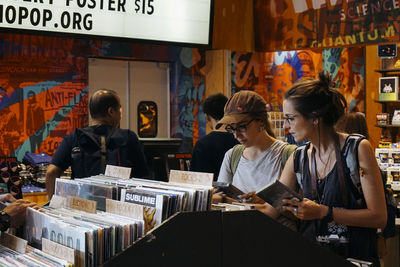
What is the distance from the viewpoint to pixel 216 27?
7168 millimetres

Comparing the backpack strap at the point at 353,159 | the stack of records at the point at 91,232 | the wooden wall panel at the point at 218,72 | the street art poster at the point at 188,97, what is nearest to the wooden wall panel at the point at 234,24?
the wooden wall panel at the point at 218,72

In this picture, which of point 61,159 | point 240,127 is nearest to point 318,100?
point 240,127

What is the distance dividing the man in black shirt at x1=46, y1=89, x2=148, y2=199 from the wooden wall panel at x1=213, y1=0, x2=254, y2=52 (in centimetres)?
371

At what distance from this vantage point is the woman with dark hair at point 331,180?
84.3 inches

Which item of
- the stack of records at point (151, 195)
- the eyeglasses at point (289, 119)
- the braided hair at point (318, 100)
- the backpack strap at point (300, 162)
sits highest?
the braided hair at point (318, 100)

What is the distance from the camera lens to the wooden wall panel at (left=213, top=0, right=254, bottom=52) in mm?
7211

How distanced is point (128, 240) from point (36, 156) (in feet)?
12.6

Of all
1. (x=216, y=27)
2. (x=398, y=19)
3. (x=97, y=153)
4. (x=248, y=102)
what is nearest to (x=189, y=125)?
(x=216, y=27)

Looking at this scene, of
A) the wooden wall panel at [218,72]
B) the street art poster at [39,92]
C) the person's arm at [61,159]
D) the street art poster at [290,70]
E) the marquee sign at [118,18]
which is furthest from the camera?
the street art poster at [290,70]

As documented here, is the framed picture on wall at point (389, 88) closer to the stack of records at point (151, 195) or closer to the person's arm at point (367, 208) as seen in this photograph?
the person's arm at point (367, 208)

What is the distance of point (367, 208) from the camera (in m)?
2.16

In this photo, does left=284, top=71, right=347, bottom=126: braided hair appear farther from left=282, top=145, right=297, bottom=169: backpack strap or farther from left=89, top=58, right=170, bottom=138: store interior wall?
left=89, top=58, right=170, bottom=138: store interior wall

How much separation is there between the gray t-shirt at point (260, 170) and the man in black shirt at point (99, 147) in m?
1.03

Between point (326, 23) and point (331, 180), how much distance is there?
4.30m
